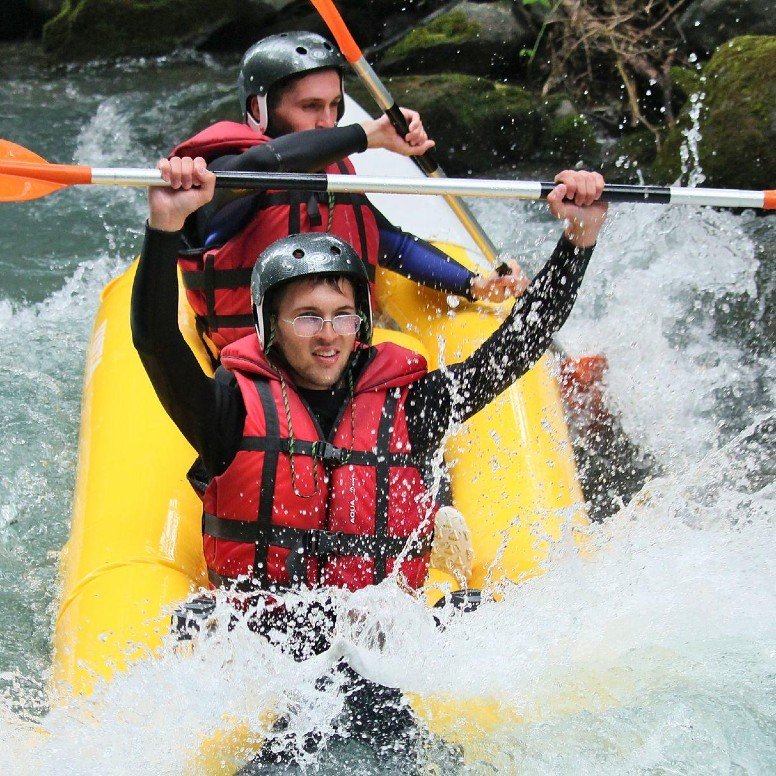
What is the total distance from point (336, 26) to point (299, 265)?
1.57 m

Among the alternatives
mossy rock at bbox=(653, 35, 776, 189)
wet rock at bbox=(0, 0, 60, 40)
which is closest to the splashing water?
mossy rock at bbox=(653, 35, 776, 189)

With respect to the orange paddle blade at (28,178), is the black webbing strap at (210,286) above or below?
below

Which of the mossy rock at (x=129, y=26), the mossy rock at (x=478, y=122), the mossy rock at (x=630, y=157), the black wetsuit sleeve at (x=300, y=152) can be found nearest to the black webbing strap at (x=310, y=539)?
the black wetsuit sleeve at (x=300, y=152)

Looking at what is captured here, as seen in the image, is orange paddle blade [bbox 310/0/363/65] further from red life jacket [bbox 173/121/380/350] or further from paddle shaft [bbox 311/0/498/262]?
red life jacket [bbox 173/121/380/350]

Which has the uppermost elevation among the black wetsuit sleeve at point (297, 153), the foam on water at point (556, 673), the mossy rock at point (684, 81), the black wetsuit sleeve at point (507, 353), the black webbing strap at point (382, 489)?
the mossy rock at point (684, 81)

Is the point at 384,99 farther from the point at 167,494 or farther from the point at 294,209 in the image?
the point at 167,494

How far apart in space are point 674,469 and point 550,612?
1652mm

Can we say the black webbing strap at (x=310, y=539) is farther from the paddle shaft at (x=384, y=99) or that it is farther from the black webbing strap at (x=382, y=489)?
the paddle shaft at (x=384, y=99)

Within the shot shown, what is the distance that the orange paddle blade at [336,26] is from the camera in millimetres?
3855

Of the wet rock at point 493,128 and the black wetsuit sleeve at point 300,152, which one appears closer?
the black wetsuit sleeve at point 300,152

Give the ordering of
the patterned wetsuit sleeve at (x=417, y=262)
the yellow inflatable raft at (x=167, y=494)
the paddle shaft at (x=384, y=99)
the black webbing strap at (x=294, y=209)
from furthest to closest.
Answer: the patterned wetsuit sleeve at (x=417, y=262) → the paddle shaft at (x=384, y=99) → the black webbing strap at (x=294, y=209) → the yellow inflatable raft at (x=167, y=494)

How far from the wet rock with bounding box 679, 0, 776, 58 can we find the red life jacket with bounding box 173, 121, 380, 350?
4.16 m

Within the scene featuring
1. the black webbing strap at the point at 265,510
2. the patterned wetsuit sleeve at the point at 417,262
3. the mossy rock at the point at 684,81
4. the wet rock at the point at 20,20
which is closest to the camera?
the black webbing strap at the point at 265,510

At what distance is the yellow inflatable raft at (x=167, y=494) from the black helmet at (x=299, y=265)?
2.05ft
